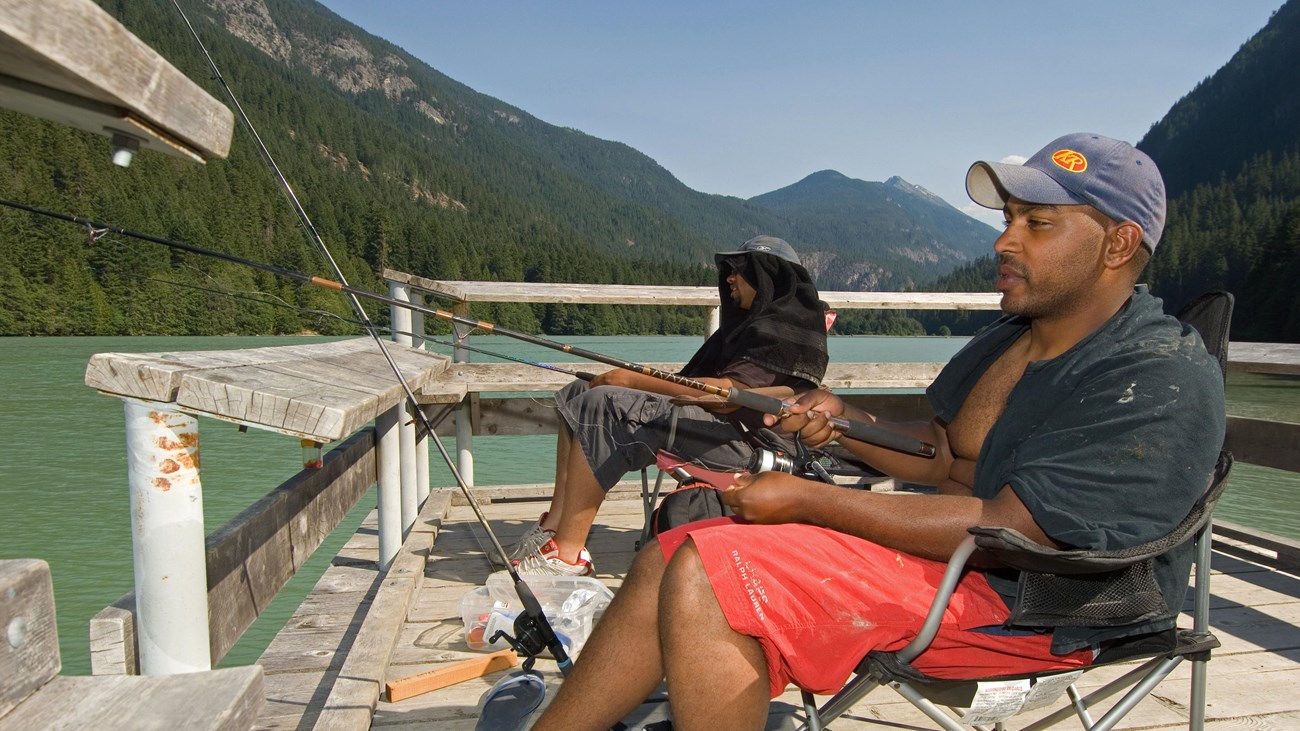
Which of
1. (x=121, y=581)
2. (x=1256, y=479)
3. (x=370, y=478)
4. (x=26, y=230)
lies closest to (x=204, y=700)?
(x=370, y=478)

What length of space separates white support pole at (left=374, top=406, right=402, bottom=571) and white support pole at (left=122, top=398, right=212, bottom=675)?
6.86ft

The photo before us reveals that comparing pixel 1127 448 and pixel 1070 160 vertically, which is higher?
pixel 1070 160

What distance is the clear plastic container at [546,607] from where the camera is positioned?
288 centimetres

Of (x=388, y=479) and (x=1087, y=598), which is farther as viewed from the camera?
(x=388, y=479)

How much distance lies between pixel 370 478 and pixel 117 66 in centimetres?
328

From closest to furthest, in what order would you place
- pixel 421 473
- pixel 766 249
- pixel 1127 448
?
1. pixel 1127 448
2. pixel 766 249
3. pixel 421 473

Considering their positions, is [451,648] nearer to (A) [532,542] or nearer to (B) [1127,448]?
(A) [532,542]

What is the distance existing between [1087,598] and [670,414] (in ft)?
6.17

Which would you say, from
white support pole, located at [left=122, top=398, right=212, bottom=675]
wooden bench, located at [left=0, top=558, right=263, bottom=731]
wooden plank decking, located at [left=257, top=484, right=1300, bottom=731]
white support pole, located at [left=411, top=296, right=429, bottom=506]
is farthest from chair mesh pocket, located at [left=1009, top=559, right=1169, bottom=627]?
white support pole, located at [left=411, top=296, right=429, bottom=506]

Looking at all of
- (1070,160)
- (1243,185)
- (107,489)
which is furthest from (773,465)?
(1243,185)

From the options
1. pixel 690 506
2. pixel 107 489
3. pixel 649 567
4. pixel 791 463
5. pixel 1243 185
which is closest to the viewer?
pixel 649 567

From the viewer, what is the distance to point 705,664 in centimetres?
163

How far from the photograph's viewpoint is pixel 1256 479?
12.3 m

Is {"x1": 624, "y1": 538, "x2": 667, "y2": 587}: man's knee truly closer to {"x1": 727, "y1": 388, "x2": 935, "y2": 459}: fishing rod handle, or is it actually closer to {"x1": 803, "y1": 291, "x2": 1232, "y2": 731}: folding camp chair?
{"x1": 803, "y1": 291, "x2": 1232, "y2": 731}: folding camp chair
